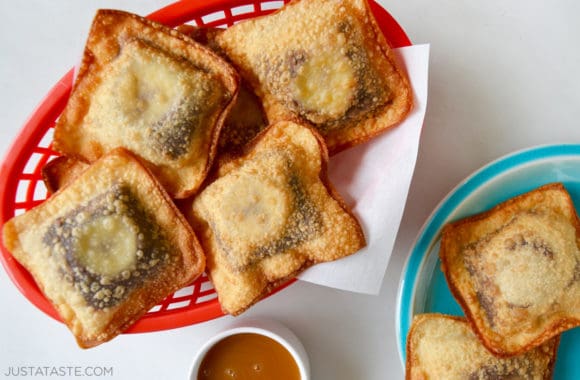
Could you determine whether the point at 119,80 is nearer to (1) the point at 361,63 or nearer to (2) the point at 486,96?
(1) the point at 361,63

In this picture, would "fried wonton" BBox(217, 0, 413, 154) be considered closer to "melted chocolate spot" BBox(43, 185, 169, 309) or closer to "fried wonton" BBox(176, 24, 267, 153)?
"fried wonton" BBox(176, 24, 267, 153)

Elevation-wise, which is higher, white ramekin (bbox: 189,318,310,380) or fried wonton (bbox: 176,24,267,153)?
fried wonton (bbox: 176,24,267,153)

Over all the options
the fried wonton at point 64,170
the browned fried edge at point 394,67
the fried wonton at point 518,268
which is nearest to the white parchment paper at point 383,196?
the browned fried edge at point 394,67

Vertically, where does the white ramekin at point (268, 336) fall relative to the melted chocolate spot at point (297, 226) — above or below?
below

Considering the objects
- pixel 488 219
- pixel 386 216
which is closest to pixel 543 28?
pixel 488 219

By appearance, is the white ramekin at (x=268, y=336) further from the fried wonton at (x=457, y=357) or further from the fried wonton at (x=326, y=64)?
the fried wonton at (x=326, y=64)
